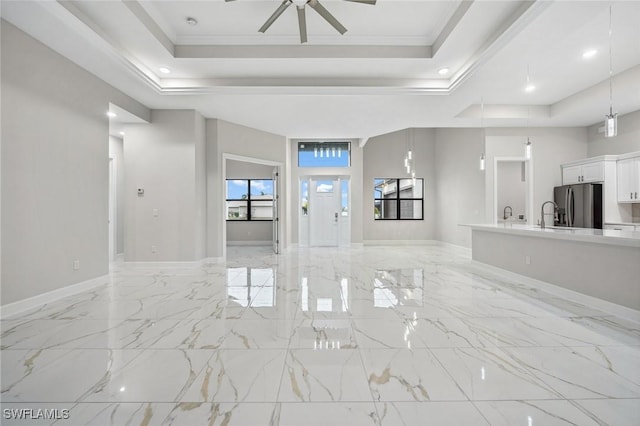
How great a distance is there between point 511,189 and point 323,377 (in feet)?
29.6

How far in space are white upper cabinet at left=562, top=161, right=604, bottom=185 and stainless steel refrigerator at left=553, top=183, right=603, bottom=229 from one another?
→ 0.73 feet

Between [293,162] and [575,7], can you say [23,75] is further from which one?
[293,162]

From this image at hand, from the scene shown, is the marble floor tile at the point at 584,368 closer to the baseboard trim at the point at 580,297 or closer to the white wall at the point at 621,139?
the baseboard trim at the point at 580,297

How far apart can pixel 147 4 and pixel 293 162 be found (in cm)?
594

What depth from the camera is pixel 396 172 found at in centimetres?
990

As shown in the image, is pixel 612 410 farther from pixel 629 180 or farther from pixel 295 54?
pixel 629 180

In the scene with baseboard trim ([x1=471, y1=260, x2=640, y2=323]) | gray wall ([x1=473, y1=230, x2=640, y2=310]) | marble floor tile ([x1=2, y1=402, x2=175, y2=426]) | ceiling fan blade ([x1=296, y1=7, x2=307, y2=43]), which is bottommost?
marble floor tile ([x1=2, y1=402, x2=175, y2=426])

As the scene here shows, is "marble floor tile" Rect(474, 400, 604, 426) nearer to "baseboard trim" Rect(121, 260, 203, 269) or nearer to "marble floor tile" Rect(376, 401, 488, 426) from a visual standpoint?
"marble floor tile" Rect(376, 401, 488, 426)

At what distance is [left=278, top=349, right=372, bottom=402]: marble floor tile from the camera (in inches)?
67.7

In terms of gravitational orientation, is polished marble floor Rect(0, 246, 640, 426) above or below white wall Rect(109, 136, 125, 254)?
below

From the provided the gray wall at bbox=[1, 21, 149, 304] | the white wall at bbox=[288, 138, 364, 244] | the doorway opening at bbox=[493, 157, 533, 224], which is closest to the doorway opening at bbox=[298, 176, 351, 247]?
the white wall at bbox=[288, 138, 364, 244]

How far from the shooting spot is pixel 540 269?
4.06 meters

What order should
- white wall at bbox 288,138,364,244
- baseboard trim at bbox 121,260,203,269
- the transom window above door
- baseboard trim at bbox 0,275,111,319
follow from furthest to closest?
the transom window above door, white wall at bbox 288,138,364,244, baseboard trim at bbox 121,260,203,269, baseboard trim at bbox 0,275,111,319

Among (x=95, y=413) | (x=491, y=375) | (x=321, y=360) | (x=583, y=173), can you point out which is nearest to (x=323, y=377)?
(x=321, y=360)
